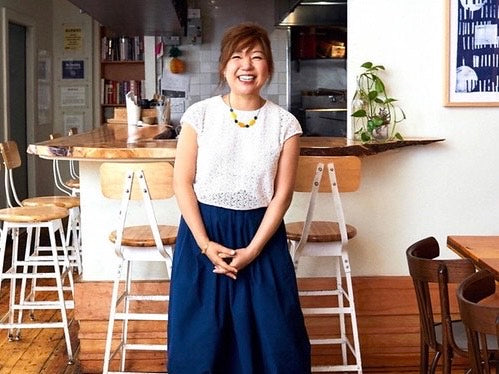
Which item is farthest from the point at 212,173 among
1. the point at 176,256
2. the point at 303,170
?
the point at 303,170

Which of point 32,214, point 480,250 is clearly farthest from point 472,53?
point 32,214

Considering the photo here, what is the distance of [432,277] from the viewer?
2.41 metres

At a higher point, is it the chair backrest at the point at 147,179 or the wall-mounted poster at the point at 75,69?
the wall-mounted poster at the point at 75,69

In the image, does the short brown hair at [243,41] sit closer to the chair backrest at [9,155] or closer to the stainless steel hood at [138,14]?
the chair backrest at [9,155]

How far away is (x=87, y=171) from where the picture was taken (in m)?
3.64

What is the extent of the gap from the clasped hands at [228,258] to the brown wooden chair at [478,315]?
2.46 feet

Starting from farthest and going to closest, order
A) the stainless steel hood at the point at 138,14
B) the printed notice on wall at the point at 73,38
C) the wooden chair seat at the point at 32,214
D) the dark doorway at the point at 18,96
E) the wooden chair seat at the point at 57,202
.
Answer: the printed notice on wall at the point at 73,38
the dark doorway at the point at 18,96
the stainless steel hood at the point at 138,14
the wooden chair seat at the point at 57,202
the wooden chair seat at the point at 32,214

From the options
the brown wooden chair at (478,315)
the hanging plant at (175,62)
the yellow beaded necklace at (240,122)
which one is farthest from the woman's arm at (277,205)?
the hanging plant at (175,62)

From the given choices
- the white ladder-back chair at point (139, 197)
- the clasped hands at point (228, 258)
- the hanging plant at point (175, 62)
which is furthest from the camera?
the hanging plant at point (175, 62)

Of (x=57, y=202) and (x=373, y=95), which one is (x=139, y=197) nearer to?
(x=373, y=95)

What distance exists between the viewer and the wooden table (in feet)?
7.82

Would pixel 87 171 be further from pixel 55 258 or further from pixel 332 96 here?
→ pixel 332 96

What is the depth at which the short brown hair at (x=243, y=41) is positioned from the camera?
102 inches

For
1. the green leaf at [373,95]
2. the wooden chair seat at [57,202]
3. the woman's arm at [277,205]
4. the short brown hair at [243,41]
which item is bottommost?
the wooden chair seat at [57,202]
